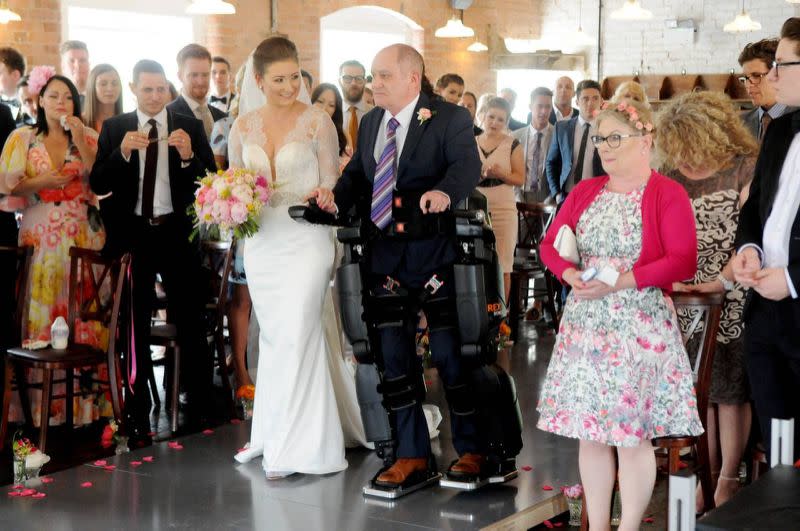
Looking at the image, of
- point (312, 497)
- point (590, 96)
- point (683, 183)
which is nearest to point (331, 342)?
point (312, 497)

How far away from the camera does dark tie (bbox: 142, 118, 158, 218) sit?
18.7 feet

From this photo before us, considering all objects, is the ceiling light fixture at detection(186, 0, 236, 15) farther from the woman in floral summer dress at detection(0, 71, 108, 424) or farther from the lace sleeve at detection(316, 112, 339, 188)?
the lace sleeve at detection(316, 112, 339, 188)

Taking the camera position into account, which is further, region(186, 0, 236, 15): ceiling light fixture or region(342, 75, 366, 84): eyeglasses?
region(186, 0, 236, 15): ceiling light fixture

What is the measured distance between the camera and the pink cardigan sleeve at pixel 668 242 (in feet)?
12.0

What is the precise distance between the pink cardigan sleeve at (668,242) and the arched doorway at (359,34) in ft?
32.1

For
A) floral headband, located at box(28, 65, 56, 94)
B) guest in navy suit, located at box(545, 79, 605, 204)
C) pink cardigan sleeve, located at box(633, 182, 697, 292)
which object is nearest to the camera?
pink cardigan sleeve, located at box(633, 182, 697, 292)

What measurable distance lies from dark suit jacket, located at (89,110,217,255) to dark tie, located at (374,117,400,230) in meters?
1.58

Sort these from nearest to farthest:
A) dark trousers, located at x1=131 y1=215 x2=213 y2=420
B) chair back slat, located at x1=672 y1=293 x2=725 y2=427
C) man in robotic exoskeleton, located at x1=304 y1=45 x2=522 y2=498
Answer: chair back slat, located at x1=672 y1=293 x2=725 y2=427, man in robotic exoskeleton, located at x1=304 y1=45 x2=522 y2=498, dark trousers, located at x1=131 y1=215 x2=213 y2=420

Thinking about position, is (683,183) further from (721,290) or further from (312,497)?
(312,497)

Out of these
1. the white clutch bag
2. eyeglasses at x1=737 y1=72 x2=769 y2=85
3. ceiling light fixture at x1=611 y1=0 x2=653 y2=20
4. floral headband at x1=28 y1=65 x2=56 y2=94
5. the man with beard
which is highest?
ceiling light fixture at x1=611 y1=0 x2=653 y2=20

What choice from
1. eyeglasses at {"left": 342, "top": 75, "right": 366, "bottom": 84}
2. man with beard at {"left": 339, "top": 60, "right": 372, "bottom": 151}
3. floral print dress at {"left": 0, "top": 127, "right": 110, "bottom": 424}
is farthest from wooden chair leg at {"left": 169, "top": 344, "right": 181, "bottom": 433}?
eyeglasses at {"left": 342, "top": 75, "right": 366, "bottom": 84}

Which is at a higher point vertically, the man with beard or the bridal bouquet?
the man with beard

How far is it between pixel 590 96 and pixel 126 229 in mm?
4110

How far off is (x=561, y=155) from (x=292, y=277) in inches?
159
